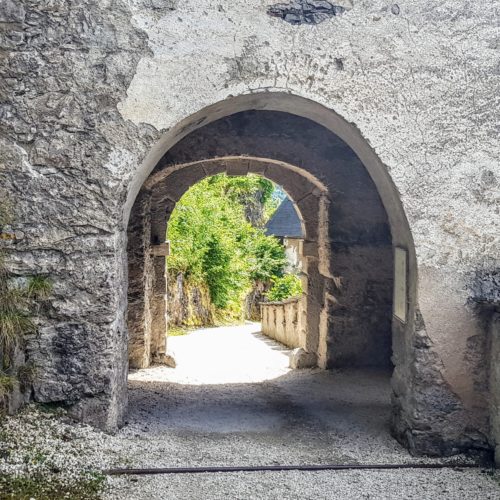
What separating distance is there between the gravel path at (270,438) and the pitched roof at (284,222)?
13.3 metres

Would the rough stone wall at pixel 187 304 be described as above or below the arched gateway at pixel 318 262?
below

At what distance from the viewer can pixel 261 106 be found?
4516 millimetres

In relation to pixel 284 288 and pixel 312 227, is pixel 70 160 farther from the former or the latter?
pixel 284 288

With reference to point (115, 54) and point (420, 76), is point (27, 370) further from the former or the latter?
point (420, 76)

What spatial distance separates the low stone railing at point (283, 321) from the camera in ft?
34.1

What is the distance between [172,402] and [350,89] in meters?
3.12

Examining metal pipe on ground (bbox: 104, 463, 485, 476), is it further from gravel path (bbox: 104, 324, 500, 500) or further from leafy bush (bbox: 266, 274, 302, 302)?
leafy bush (bbox: 266, 274, 302, 302)

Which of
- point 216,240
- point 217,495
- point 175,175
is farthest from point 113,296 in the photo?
point 216,240

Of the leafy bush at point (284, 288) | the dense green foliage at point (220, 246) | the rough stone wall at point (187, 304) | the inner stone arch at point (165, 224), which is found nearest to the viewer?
the inner stone arch at point (165, 224)

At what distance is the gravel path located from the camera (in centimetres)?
359

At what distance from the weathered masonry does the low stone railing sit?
5.41m

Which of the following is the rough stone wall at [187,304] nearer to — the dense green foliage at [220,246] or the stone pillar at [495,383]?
the dense green foliage at [220,246]

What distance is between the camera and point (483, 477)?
385 centimetres

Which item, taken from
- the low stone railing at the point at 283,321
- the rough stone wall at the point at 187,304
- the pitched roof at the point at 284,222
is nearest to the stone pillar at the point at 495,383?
the low stone railing at the point at 283,321
